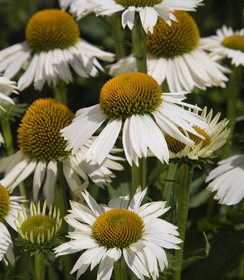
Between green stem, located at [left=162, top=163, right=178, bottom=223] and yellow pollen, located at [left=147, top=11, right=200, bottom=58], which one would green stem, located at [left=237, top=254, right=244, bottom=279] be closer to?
green stem, located at [left=162, top=163, right=178, bottom=223]

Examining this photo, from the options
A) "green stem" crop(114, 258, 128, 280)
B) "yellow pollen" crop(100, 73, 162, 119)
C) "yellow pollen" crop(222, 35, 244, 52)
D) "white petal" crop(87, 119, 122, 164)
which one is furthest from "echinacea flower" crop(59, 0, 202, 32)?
"green stem" crop(114, 258, 128, 280)

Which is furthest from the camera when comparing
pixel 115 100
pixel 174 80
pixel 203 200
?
pixel 203 200

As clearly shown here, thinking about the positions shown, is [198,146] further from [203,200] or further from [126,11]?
[203,200]

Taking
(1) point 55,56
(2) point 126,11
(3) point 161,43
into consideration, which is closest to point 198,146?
(2) point 126,11

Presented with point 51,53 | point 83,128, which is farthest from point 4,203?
point 51,53

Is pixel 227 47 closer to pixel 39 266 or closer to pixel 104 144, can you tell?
pixel 104 144
